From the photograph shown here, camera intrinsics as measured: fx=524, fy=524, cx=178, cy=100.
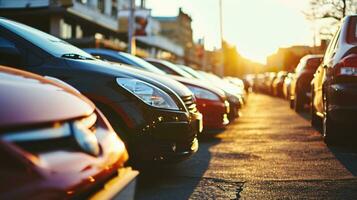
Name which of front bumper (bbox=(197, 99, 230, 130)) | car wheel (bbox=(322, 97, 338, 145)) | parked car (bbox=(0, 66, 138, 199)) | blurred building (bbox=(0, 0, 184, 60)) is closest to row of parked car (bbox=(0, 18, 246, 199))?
parked car (bbox=(0, 66, 138, 199))

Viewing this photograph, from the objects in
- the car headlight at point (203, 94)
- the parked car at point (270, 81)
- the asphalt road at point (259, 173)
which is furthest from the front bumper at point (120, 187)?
the parked car at point (270, 81)

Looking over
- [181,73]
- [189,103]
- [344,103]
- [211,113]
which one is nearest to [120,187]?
[189,103]

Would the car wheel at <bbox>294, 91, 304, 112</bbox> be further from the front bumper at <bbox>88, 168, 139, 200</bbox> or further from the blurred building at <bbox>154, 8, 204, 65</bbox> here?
the blurred building at <bbox>154, 8, 204, 65</bbox>

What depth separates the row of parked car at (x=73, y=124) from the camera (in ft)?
5.50

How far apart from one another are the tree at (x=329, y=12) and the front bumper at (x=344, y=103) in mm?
20731

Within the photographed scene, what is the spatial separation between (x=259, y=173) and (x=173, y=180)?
0.90 m

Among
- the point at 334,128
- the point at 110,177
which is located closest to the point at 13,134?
the point at 110,177

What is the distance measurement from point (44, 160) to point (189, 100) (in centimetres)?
380

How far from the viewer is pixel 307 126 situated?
9.99 metres

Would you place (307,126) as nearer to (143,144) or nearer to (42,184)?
(143,144)

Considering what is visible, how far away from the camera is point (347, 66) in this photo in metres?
5.65

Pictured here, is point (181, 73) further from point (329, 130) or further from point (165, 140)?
point (165, 140)

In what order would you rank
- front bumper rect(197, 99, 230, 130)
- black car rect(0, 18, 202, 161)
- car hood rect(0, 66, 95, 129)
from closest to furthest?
car hood rect(0, 66, 95, 129) < black car rect(0, 18, 202, 161) < front bumper rect(197, 99, 230, 130)

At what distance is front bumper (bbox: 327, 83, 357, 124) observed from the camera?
5.56 metres
